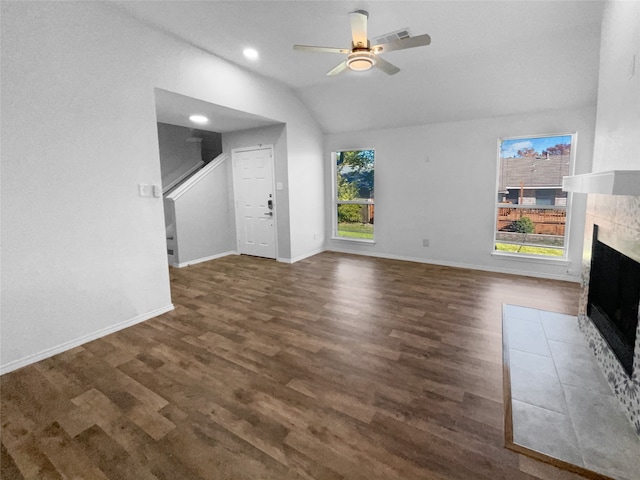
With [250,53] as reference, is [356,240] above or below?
below

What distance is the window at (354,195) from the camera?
607 cm

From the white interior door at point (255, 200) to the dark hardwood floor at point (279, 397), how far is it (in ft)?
7.70

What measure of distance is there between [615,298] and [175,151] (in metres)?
7.71

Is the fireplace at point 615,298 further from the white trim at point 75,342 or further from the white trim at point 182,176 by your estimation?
Result: the white trim at point 182,176

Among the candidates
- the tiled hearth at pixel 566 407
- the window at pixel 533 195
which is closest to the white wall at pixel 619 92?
the tiled hearth at pixel 566 407

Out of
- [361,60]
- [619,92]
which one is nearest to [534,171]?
[619,92]

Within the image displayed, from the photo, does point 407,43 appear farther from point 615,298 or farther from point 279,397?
point 279,397

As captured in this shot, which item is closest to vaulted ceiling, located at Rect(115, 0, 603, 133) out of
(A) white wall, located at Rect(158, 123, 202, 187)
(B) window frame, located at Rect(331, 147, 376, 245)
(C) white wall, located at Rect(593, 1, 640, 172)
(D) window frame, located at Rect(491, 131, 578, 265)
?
(D) window frame, located at Rect(491, 131, 578, 265)

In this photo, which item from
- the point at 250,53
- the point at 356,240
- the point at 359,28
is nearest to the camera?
the point at 359,28

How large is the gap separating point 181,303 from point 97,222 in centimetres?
134

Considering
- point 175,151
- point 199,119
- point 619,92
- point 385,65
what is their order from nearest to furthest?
1. point 619,92
2. point 385,65
3. point 199,119
4. point 175,151

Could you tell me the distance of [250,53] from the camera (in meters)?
3.72

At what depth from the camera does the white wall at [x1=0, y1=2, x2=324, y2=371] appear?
7.72ft

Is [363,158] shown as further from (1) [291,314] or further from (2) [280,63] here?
(1) [291,314]
